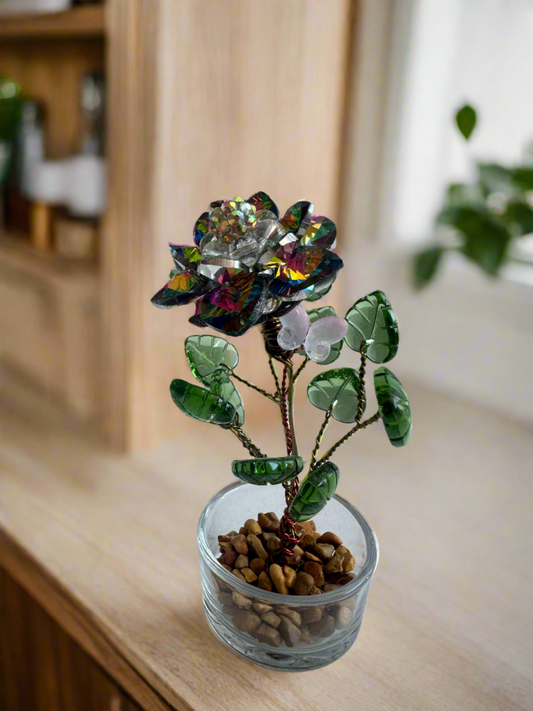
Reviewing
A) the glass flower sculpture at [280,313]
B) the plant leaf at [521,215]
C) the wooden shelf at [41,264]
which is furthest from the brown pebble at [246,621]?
the plant leaf at [521,215]

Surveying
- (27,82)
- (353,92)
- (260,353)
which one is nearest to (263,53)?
(353,92)

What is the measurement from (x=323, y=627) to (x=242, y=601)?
0.22 ft

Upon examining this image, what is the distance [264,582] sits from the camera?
1.69 ft

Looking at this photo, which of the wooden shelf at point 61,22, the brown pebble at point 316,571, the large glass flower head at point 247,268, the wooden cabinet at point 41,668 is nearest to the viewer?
the large glass flower head at point 247,268

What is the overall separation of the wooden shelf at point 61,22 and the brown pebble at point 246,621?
2.27ft

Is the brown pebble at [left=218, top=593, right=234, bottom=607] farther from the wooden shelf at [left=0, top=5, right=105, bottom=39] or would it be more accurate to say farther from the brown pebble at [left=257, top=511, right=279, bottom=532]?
the wooden shelf at [left=0, top=5, right=105, bottom=39]

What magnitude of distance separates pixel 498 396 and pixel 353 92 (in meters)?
0.55

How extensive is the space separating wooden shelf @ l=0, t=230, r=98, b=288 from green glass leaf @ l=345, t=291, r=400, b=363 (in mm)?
582

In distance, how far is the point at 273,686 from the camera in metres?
0.54

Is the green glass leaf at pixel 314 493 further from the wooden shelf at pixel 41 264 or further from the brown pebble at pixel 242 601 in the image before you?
the wooden shelf at pixel 41 264

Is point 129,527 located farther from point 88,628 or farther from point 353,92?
point 353,92

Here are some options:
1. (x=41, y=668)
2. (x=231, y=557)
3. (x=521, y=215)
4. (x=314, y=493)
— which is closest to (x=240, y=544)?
(x=231, y=557)

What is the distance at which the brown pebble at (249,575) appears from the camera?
521mm

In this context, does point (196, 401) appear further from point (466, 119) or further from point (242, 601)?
point (466, 119)
